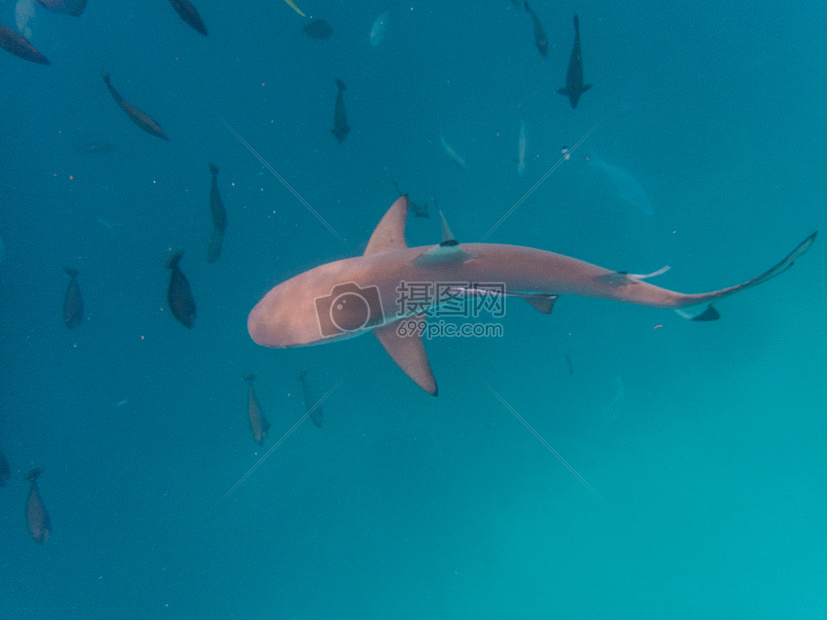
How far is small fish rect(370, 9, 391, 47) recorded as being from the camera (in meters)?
3.30

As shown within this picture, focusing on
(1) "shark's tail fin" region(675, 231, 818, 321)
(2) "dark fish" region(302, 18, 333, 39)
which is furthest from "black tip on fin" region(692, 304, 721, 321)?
(2) "dark fish" region(302, 18, 333, 39)

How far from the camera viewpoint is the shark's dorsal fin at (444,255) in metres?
2.16

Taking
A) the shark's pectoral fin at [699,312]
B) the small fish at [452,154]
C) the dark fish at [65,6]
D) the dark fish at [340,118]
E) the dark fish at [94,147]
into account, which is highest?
the shark's pectoral fin at [699,312]

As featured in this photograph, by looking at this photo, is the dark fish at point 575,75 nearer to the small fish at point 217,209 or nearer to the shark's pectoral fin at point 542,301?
the shark's pectoral fin at point 542,301

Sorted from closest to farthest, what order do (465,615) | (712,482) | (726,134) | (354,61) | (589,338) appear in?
(354,61), (726,134), (589,338), (465,615), (712,482)

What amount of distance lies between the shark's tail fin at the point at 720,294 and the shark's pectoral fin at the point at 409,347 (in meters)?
1.63

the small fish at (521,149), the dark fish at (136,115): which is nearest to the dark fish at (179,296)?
the dark fish at (136,115)

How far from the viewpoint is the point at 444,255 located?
221 cm

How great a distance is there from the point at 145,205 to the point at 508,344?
12.7 feet

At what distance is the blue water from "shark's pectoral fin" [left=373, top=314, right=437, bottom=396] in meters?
1.38

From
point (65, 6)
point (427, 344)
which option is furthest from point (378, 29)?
point (427, 344)

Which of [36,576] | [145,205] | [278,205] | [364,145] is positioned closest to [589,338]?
[364,145]

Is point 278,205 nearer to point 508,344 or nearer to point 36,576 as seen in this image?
point 508,344

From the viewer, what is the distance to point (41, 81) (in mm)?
3143
